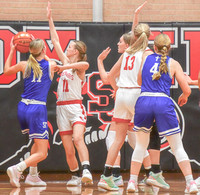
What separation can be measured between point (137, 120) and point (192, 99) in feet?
8.14

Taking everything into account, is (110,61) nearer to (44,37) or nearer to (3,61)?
(44,37)

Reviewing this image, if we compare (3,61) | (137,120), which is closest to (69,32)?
(3,61)

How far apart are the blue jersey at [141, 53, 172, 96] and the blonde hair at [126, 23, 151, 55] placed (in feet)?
1.03

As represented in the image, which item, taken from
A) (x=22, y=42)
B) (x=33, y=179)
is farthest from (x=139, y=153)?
(x=22, y=42)

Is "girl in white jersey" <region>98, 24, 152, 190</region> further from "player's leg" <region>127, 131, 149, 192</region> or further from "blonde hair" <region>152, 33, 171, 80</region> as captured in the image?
"player's leg" <region>127, 131, 149, 192</region>

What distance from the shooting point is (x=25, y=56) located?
7.92 meters

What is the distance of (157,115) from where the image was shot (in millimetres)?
5648

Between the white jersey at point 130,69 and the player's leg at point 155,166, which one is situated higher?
the white jersey at point 130,69

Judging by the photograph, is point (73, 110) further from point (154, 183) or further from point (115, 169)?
point (154, 183)

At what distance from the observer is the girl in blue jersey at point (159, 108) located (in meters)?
5.64

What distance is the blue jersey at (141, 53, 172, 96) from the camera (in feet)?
18.8

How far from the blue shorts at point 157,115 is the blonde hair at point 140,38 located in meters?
0.69

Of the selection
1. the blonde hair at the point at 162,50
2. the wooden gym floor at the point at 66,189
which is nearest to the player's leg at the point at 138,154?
the wooden gym floor at the point at 66,189

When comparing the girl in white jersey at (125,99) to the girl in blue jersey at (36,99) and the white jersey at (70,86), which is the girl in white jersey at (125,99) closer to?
the white jersey at (70,86)
